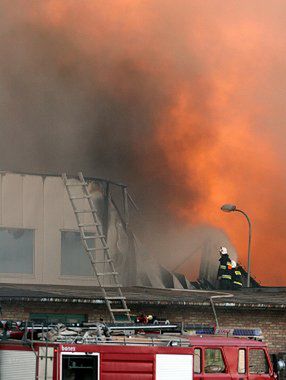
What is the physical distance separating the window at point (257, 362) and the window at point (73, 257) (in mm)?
15117

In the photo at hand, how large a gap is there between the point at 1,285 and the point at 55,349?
42.1ft

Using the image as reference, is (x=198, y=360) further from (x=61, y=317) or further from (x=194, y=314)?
(x=194, y=314)

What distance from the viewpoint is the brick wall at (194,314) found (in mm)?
33566

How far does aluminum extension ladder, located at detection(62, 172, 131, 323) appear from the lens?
34.1 metres

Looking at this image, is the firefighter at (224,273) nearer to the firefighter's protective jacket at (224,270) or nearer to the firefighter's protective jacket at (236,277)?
the firefighter's protective jacket at (224,270)

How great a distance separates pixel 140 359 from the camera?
83.7 ft

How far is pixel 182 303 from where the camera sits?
34.6 metres

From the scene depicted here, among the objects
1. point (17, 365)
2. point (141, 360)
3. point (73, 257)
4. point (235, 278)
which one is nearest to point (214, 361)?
point (141, 360)

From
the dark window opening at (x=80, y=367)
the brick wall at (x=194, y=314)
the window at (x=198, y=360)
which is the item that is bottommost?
the dark window opening at (x=80, y=367)

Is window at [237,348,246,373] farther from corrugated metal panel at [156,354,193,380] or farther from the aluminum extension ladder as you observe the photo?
the aluminum extension ladder

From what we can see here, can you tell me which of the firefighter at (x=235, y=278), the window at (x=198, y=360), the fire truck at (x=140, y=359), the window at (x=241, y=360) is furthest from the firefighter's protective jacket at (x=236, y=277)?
the window at (x=198, y=360)

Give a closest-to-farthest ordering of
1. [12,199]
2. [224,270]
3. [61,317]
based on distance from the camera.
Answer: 1. [61,317]
2. [12,199]
3. [224,270]

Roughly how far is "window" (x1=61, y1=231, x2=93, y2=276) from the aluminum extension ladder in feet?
1.40

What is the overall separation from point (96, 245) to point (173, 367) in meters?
16.2
